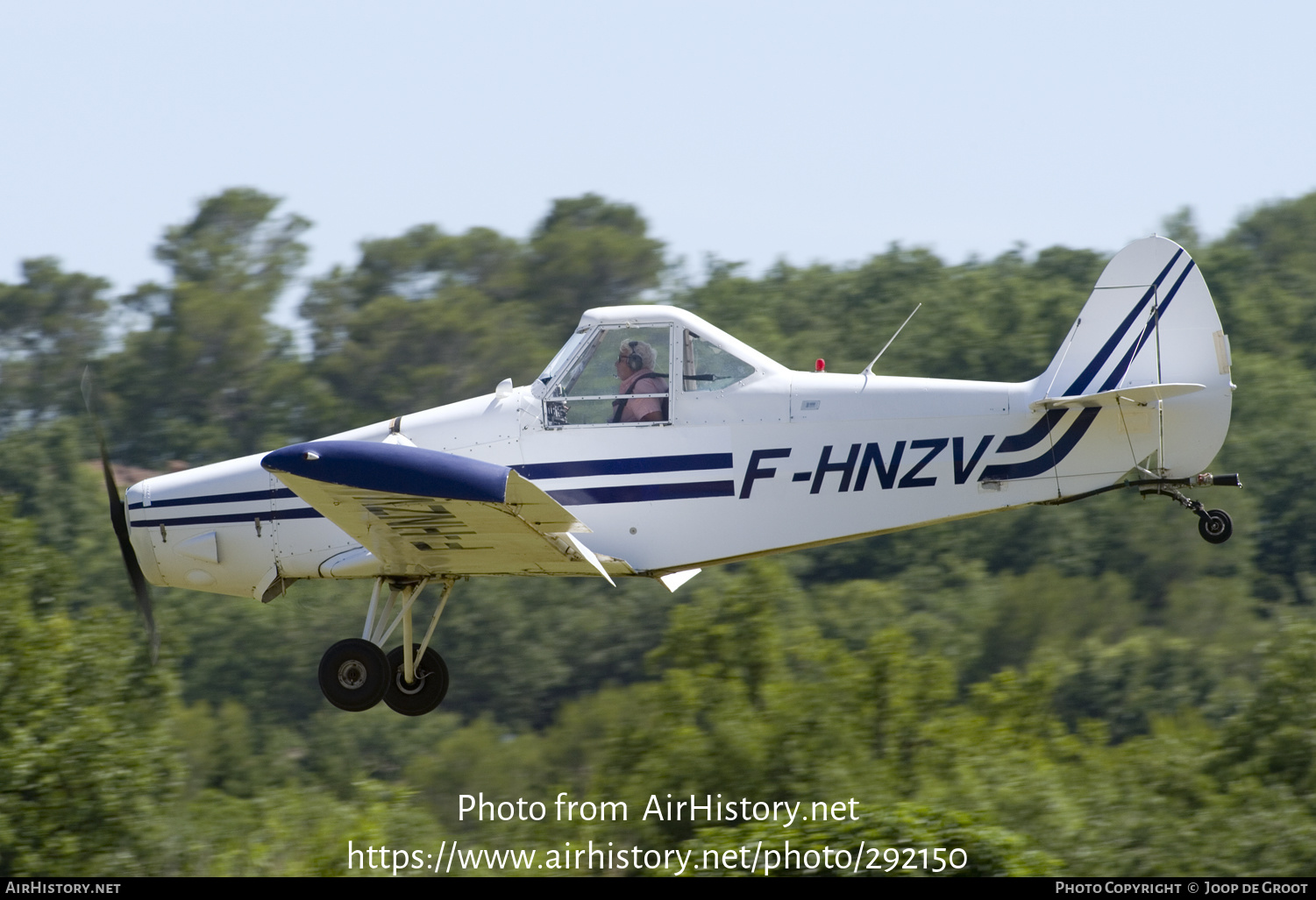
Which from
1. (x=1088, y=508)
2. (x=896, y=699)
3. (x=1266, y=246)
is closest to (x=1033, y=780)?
(x=896, y=699)

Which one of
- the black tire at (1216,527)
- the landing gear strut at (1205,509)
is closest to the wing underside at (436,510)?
the landing gear strut at (1205,509)

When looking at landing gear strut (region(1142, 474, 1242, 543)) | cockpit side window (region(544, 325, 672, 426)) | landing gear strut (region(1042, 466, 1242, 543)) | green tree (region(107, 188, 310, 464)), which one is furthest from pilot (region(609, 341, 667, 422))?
green tree (region(107, 188, 310, 464))

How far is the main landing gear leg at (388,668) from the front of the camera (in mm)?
9992

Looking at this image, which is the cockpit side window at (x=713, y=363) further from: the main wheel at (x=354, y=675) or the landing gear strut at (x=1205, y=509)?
the main wheel at (x=354, y=675)

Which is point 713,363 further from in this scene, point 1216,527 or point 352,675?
point 1216,527

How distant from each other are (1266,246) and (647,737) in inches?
1539

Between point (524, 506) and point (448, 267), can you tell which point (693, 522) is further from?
point (448, 267)

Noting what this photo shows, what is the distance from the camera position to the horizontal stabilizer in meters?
9.23

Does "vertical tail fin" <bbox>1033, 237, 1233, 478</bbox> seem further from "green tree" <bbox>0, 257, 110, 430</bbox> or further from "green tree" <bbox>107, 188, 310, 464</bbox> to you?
"green tree" <bbox>0, 257, 110, 430</bbox>

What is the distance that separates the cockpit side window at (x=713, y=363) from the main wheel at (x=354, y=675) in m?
2.83

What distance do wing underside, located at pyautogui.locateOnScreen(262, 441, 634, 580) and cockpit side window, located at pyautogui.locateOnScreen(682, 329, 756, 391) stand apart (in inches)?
52.9

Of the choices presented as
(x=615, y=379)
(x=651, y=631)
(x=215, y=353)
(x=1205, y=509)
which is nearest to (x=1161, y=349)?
(x=1205, y=509)

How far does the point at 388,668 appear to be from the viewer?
10094mm

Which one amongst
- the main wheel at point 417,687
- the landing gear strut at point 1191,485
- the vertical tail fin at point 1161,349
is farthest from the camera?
the main wheel at point 417,687
